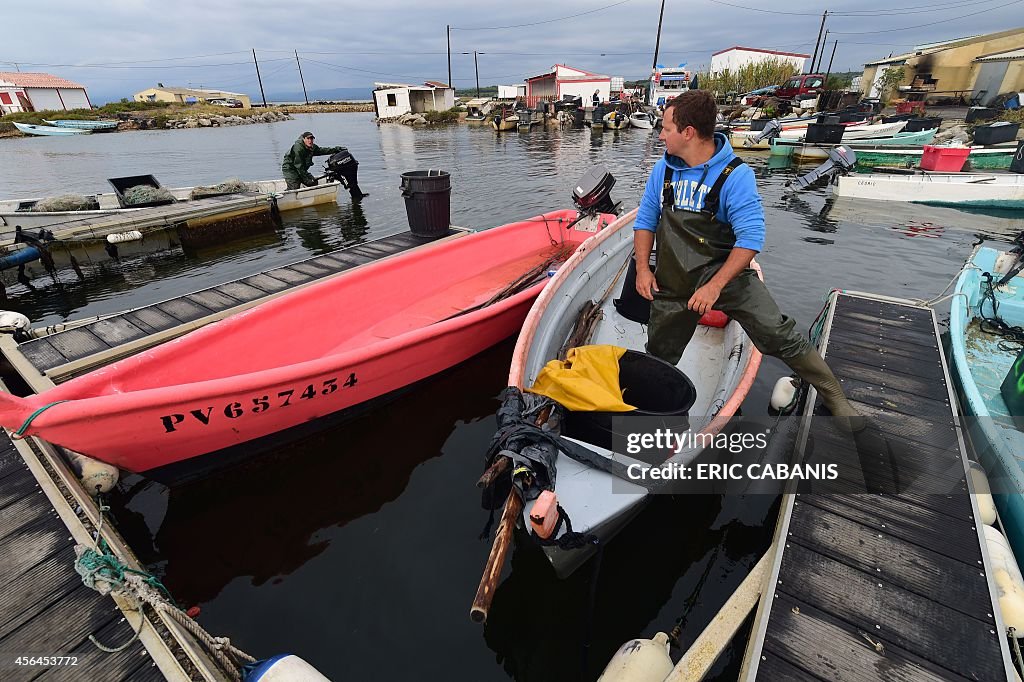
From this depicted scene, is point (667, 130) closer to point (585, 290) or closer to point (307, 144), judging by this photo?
point (585, 290)

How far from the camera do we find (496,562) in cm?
230

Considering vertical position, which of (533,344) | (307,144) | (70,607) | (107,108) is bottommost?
(70,607)

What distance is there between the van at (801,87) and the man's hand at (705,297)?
44763 millimetres

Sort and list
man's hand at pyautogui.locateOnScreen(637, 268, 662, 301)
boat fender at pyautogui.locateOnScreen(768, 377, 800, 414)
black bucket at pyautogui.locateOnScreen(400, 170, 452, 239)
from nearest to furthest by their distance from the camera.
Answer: man's hand at pyautogui.locateOnScreen(637, 268, 662, 301), boat fender at pyautogui.locateOnScreen(768, 377, 800, 414), black bucket at pyautogui.locateOnScreen(400, 170, 452, 239)

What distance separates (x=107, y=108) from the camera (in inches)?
2124

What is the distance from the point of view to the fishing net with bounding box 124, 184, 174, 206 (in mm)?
11297

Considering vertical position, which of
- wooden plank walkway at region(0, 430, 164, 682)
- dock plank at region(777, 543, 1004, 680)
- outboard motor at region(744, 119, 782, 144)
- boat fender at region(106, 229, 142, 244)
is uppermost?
outboard motor at region(744, 119, 782, 144)

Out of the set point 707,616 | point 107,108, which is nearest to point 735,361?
point 707,616

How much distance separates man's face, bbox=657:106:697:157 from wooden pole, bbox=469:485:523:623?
265 cm

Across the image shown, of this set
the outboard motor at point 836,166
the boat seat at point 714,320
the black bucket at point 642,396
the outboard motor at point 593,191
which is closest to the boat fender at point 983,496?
the black bucket at point 642,396

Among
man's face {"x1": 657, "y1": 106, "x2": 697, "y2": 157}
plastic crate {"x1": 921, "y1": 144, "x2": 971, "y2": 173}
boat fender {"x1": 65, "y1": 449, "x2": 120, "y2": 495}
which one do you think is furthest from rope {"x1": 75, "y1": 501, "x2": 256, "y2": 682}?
plastic crate {"x1": 921, "y1": 144, "x2": 971, "y2": 173}

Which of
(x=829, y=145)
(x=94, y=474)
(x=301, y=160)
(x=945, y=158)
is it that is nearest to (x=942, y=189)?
(x=945, y=158)

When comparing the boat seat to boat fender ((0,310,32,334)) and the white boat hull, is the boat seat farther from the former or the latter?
the white boat hull

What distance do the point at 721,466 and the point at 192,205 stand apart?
43.4 feet
